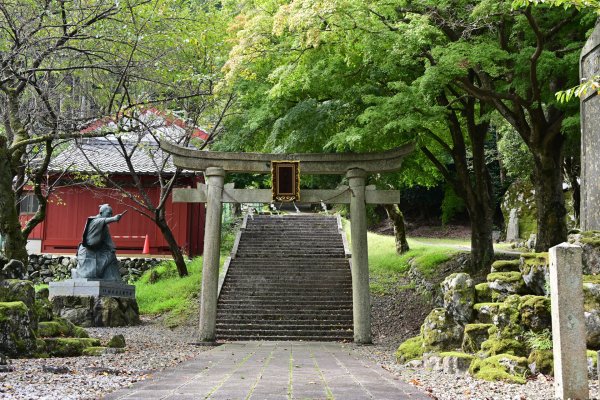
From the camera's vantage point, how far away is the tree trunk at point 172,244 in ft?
67.0

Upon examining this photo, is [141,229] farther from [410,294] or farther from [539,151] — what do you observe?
[539,151]

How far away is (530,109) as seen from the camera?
12297 millimetres

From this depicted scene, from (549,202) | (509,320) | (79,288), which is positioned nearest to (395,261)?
(549,202)

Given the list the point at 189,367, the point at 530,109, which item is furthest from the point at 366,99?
the point at 189,367

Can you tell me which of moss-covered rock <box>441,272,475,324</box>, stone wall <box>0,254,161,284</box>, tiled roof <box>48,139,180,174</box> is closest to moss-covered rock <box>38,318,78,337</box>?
moss-covered rock <box>441,272,475,324</box>

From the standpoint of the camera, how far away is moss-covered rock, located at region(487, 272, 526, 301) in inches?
326

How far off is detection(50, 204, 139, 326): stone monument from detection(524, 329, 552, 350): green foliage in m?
11.5

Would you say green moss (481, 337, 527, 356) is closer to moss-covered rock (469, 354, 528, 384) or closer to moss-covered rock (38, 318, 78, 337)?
moss-covered rock (469, 354, 528, 384)

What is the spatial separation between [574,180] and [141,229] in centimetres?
1657

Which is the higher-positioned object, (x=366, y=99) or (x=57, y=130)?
(x=366, y=99)

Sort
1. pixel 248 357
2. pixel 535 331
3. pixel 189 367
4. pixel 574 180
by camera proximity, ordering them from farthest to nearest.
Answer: pixel 574 180 → pixel 248 357 → pixel 189 367 → pixel 535 331

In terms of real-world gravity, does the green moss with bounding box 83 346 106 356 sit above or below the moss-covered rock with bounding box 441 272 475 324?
below

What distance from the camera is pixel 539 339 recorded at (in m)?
7.26

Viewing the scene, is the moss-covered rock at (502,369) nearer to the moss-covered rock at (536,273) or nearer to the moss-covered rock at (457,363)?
the moss-covered rock at (457,363)
